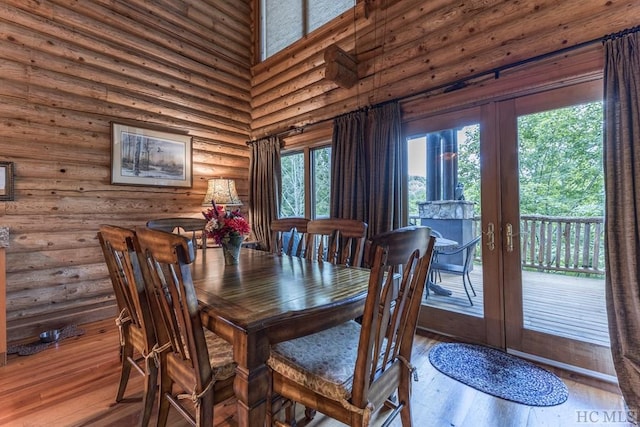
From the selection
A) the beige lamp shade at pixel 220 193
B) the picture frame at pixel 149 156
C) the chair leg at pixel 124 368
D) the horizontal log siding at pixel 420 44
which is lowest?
the chair leg at pixel 124 368

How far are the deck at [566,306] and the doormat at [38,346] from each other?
13.4 ft

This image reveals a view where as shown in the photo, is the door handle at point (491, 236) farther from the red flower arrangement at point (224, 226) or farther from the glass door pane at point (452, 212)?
the red flower arrangement at point (224, 226)

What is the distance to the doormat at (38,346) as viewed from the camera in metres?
2.45

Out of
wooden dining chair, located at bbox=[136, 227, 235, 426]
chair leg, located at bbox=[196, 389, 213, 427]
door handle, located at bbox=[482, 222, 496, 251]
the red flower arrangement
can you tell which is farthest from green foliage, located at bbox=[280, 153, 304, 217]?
chair leg, located at bbox=[196, 389, 213, 427]

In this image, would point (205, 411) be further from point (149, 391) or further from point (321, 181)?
point (321, 181)

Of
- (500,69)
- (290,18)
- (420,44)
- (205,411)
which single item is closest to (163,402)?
(205,411)

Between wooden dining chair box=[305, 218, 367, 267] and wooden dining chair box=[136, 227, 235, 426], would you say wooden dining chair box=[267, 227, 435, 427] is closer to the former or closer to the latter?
wooden dining chair box=[136, 227, 235, 426]

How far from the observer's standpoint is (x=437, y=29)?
2719 millimetres

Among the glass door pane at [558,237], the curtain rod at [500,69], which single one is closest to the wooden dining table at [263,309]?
the glass door pane at [558,237]

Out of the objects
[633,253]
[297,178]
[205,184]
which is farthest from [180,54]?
[633,253]

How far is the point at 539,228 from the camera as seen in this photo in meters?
2.26

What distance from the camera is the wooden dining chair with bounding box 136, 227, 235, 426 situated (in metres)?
1.05

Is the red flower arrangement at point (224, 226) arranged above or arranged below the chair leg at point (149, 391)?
above

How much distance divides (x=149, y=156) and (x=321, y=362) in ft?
11.3
